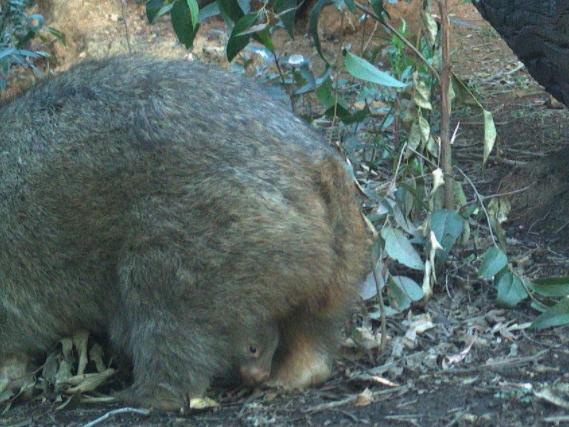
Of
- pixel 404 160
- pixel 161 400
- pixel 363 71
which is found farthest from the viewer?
pixel 404 160

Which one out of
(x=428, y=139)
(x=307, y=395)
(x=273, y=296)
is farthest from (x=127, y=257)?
(x=428, y=139)

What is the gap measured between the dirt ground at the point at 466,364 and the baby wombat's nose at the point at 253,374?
0.06 m

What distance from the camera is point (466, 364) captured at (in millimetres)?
4152

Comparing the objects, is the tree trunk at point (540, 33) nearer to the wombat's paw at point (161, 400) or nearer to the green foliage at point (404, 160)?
the green foliage at point (404, 160)

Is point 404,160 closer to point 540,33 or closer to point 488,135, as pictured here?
point 488,135

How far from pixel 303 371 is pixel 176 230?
0.81 metres

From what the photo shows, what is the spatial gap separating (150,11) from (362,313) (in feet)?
5.35

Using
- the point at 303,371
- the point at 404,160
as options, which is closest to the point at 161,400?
the point at 303,371

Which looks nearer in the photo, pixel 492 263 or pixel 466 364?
pixel 466 364

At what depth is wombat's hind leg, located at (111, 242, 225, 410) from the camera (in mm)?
3947

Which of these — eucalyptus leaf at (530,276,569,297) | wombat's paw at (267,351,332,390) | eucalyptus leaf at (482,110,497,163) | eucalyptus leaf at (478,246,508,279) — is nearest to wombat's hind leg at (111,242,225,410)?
wombat's paw at (267,351,332,390)

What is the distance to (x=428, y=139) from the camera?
5109 millimetres

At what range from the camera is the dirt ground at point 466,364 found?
3.66m

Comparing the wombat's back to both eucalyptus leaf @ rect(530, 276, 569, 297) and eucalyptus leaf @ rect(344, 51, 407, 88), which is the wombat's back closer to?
eucalyptus leaf @ rect(344, 51, 407, 88)
